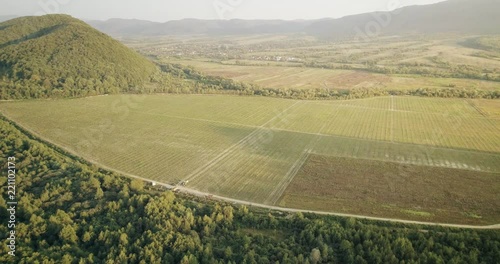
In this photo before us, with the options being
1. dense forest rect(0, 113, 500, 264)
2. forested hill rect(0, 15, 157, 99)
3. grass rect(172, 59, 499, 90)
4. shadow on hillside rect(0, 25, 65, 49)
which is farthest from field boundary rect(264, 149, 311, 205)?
shadow on hillside rect(0, 25, 65, 49)

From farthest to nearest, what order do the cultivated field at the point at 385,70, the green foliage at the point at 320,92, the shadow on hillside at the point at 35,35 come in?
1. the shadow on hillside at the point at 35,35
2. the cultivated field at the point at 385,70
3. the green foliage at the point at 320,92

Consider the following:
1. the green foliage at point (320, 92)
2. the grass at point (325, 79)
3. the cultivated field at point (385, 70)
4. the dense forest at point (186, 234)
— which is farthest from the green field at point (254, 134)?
the cultivated field at point (385, 70)

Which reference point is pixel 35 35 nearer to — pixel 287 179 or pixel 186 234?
pixel 287 179

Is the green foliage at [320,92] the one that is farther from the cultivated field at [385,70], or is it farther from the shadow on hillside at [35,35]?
the shadow on hillside at [35,35]

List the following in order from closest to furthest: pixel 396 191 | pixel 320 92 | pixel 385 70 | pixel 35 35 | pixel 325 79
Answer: pixel 396 191
pixel 320 92
pixel 35 35
pixel 325 79
pixel 385 70

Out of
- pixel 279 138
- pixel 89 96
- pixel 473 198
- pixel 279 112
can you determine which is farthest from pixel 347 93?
pixel 89 96

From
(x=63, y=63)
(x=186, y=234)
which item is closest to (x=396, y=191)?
(x=186, y=234)

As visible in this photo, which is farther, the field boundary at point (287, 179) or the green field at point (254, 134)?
the green field at point (254, 134)
